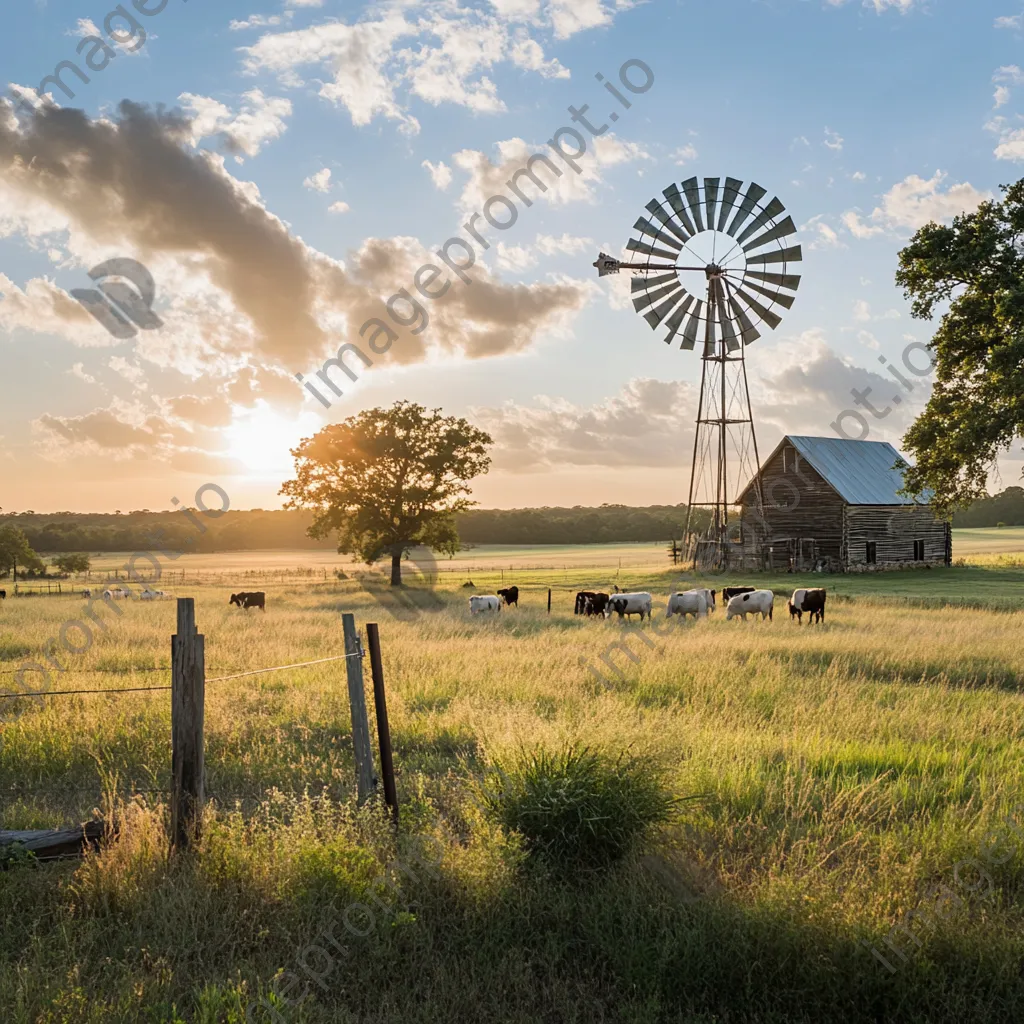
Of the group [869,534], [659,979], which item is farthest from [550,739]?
[869,534]

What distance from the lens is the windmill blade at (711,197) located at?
4019cm

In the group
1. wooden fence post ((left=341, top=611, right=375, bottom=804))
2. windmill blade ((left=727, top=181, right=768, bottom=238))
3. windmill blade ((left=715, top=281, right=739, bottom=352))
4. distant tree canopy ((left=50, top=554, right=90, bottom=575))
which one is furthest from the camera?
distant tree canopy ((left=50, top=554, right=90, bottom=575))

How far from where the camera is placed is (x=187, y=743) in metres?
5.97

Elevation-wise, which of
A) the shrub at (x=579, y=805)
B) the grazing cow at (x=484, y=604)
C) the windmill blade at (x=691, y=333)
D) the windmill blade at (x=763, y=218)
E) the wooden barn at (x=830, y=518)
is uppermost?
the windmill blade at (x=763, y=218)

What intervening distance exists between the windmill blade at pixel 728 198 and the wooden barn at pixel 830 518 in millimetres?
16781

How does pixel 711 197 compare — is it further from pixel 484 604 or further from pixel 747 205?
pixel 484 604

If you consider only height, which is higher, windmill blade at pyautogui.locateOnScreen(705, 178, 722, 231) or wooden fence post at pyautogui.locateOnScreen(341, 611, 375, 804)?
windmill blade at pyautogui.locateOnScreen(705, 178, 722, 231)

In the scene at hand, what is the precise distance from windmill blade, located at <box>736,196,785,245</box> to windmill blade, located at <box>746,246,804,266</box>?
5.01 ft

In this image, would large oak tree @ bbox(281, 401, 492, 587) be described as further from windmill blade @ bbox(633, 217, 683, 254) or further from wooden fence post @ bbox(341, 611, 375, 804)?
wooden fence post @ bbox(341, 611, 375, 804)

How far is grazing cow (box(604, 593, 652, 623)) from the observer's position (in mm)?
27109

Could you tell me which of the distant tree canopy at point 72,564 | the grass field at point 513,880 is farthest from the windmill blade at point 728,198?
the distant tree canopy at point 72,564

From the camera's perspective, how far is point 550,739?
700 centimetres

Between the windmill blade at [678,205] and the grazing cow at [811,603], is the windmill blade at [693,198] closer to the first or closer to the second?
the windmill blade at [678,205]

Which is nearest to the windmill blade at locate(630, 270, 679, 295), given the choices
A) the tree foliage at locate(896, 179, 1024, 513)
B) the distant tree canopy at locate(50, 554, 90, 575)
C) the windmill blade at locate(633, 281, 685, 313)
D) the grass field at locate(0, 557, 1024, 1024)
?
the windmill blade at locate(633, 281, 685, 313)
